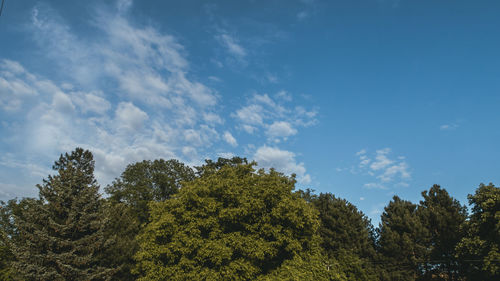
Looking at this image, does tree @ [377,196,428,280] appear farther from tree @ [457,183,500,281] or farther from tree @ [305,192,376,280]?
tree @ [457,183,500,281]

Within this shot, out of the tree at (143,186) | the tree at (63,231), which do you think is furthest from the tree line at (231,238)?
the tree at (143,186)

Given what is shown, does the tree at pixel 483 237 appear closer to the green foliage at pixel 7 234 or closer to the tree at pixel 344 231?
the tree at pixel 344 231

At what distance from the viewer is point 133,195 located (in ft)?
147

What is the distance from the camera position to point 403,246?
1321 inches

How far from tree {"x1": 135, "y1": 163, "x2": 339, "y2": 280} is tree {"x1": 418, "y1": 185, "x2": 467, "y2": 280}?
1607 centimetres

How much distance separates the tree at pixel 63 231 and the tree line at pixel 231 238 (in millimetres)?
85

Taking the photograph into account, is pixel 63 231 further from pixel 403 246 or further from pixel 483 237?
pixel 483 237

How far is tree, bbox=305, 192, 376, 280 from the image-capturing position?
34.0m

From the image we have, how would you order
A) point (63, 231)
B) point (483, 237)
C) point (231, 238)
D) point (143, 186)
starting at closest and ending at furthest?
point (231, 238), point (63, 231), point (483, 237), point (143, 186)

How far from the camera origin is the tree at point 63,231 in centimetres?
2491

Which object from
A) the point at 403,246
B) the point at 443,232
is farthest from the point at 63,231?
the point at 443,232

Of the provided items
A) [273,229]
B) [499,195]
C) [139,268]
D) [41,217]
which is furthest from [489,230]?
[41,217]

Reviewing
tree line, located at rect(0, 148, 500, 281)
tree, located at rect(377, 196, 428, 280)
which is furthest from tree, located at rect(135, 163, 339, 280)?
tree, located at rect(377, 196, 428, 280)

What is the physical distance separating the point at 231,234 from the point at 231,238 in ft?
1.55
